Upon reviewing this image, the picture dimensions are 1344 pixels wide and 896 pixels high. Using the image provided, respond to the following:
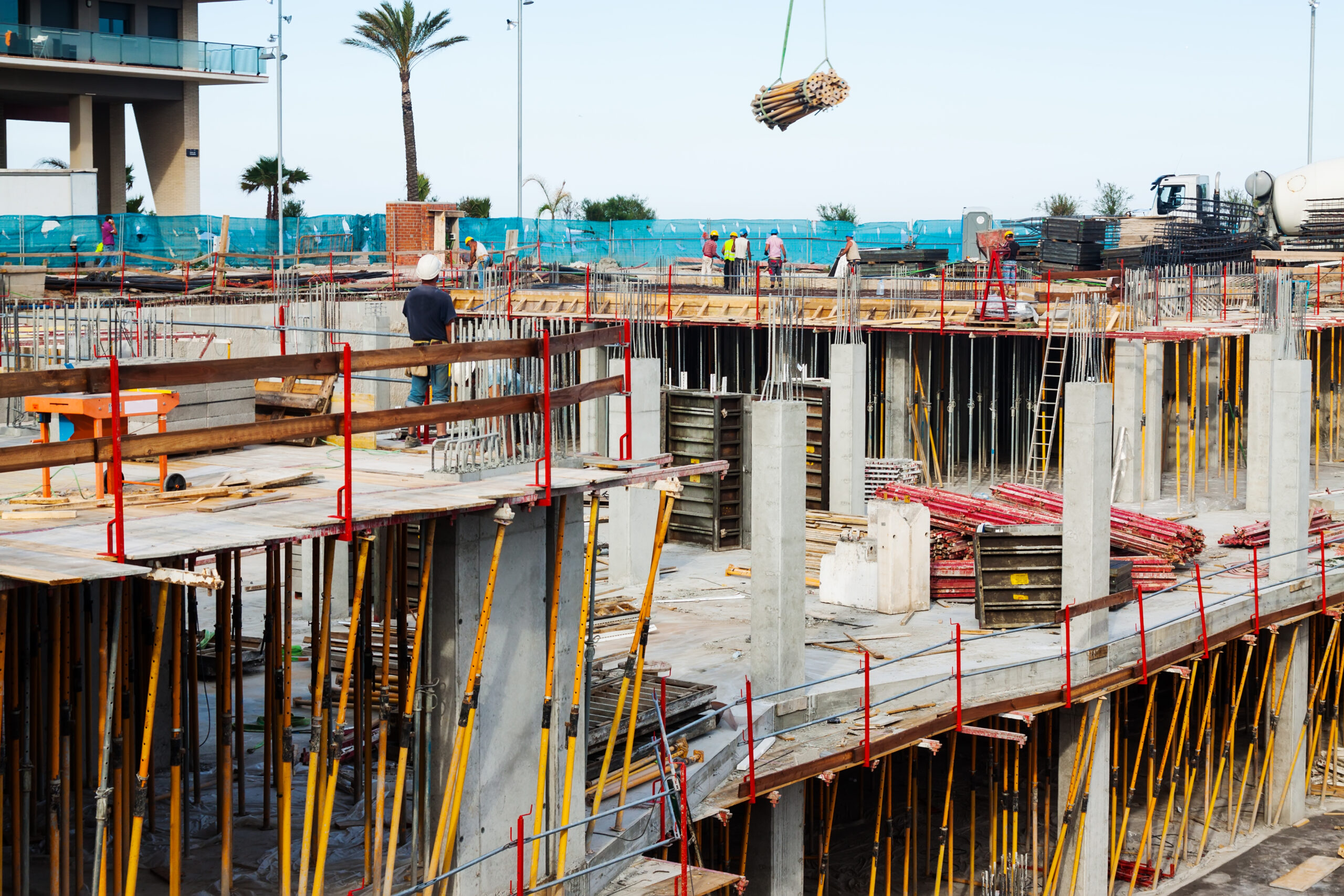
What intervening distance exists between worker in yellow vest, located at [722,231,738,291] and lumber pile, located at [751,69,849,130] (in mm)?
2962

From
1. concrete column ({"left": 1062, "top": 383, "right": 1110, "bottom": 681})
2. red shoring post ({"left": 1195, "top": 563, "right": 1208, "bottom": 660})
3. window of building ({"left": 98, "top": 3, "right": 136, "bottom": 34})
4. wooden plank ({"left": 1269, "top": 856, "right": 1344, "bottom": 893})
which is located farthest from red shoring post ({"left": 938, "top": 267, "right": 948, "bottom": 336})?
window of building ({"left": 98, "top": 3, "right": 136, "bottom": 34})

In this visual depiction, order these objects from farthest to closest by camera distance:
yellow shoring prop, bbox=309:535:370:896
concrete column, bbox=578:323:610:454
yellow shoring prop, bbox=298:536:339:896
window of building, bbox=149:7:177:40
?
1. window of building, bbox=149:7:177:40
2. concrete column, bbox=578:323:610:454
3. yellow shoring prop, bbox=298:536:339:896
4. yellow shoring prop, bbox=309:535:370:896

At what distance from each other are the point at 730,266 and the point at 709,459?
438 inches

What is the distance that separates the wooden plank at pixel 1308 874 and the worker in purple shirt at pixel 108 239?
115 ft

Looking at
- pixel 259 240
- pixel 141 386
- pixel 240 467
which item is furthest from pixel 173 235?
pixel 141 386

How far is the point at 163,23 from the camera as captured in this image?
5422 cm

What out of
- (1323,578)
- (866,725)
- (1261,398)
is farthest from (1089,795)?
(1261,398)

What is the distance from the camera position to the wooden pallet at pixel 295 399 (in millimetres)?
16739

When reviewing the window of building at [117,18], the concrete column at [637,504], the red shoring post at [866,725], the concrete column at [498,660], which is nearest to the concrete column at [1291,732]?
the concrete column at [637,504]

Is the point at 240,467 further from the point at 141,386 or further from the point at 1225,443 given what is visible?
the point at 1225,443

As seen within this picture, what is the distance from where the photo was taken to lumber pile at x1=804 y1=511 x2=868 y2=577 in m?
24.1

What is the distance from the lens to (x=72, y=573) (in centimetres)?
875

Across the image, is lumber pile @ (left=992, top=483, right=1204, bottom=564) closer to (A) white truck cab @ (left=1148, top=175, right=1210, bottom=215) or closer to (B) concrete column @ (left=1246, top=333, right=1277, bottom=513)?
(B) concrete column @ (left=1246, top=333, right=1277, bottom=513)

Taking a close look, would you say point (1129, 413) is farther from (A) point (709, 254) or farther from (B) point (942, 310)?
(A) point (709, 254)
